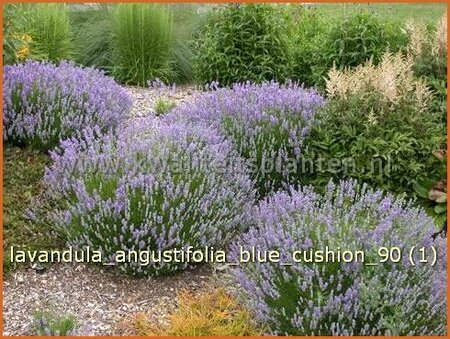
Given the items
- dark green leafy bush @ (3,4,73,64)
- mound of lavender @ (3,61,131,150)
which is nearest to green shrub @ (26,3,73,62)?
dark green leafy bush @ (3,4,73,64)

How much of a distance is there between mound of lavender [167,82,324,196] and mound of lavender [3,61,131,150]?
648mm

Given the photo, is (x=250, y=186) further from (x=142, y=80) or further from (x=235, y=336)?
(x=142, y=80)

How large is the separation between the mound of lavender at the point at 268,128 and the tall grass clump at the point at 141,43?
259 centimetres

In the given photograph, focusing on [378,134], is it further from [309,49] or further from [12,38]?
[12,38]

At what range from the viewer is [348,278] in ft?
12.6

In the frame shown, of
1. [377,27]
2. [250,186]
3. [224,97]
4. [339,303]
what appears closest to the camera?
[339,303]

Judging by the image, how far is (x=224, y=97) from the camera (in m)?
5.81

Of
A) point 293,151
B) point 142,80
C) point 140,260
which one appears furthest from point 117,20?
point 140,260

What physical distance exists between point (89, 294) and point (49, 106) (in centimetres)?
181

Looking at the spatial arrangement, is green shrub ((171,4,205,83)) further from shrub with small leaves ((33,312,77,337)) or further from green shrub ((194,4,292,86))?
shrub with small leaves ((33,312,77,337))

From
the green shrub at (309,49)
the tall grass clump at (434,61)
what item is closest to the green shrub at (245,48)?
the green shrub at (309,49)

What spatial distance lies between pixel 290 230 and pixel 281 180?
47.2 inches

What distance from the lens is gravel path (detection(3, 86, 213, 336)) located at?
13.7 feet

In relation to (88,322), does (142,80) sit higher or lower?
higher
